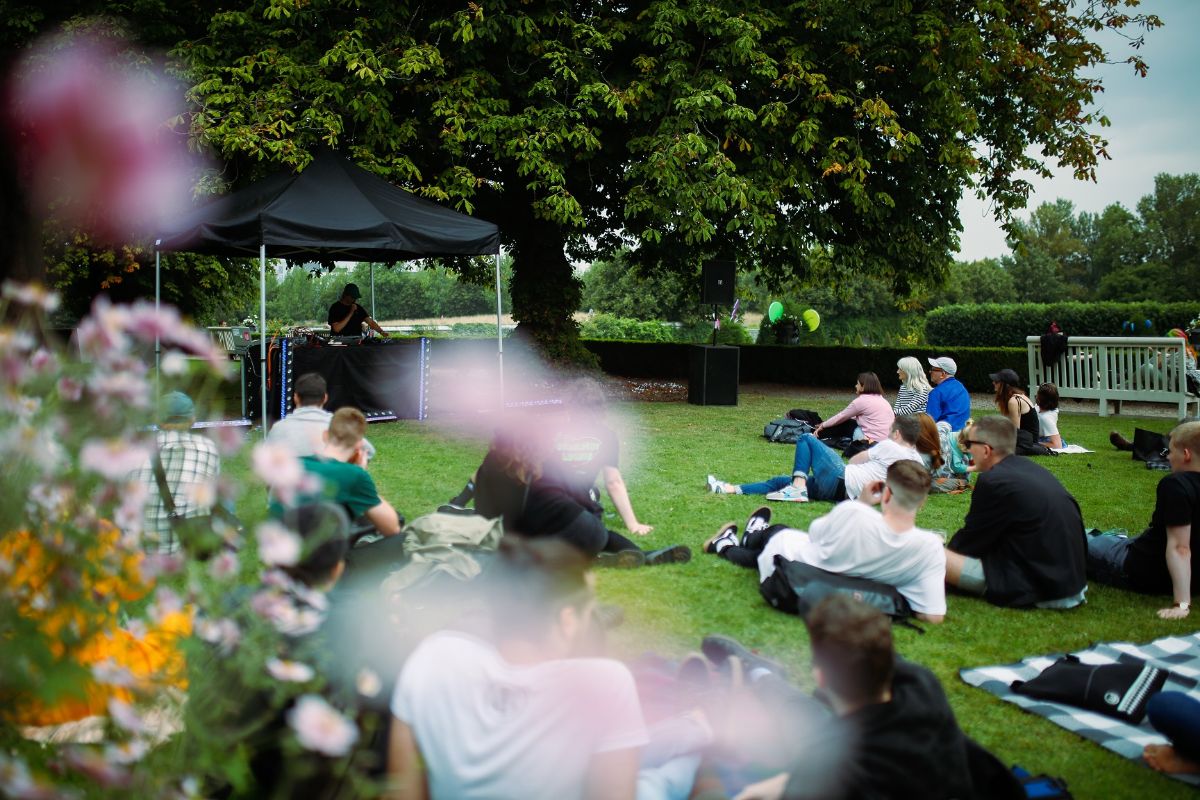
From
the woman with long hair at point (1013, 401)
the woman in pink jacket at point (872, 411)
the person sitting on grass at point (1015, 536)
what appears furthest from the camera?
the woman with long hair at point (1013, 401)

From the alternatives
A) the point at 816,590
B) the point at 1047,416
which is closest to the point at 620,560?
the point at 816,590

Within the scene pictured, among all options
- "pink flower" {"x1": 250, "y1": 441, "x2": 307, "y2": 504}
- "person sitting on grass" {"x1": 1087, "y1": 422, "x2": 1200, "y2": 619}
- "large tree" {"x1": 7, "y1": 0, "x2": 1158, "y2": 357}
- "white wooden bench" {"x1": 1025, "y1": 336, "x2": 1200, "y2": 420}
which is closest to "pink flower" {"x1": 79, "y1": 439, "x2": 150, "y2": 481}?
"pink flower" {"x1": 250, "y1": 441, "x2": 307, "y2": 504}

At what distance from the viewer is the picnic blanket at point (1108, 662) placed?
3.85 metres

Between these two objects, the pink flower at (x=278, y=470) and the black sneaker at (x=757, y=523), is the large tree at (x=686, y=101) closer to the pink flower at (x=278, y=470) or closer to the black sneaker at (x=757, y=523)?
the black sneaker at (x=757, y=523)

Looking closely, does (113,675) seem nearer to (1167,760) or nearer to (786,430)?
(1167,760)

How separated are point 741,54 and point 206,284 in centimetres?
1969

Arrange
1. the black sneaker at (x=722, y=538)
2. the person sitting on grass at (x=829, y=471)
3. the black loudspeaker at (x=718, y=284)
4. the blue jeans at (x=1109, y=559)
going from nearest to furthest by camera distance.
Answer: the blue jeans at (x=1109, y=559)
the black sneaker at (x=722, y=538)
the person sitting on grass at (x=829, y=471)
the black loudspeaker at (x=718, y=284)

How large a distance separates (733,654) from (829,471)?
184 inches

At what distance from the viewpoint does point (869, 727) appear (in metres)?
2.58

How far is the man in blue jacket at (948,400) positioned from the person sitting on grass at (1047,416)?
2262 mm

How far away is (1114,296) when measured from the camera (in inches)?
2790

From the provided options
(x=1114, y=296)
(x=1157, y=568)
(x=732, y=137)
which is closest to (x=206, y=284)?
(x=732, y=137)

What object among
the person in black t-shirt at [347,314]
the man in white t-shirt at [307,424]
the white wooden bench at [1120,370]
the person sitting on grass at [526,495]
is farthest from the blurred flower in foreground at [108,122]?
the white wooden bench at [1120,370]

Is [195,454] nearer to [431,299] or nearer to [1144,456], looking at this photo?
[1144,456]
